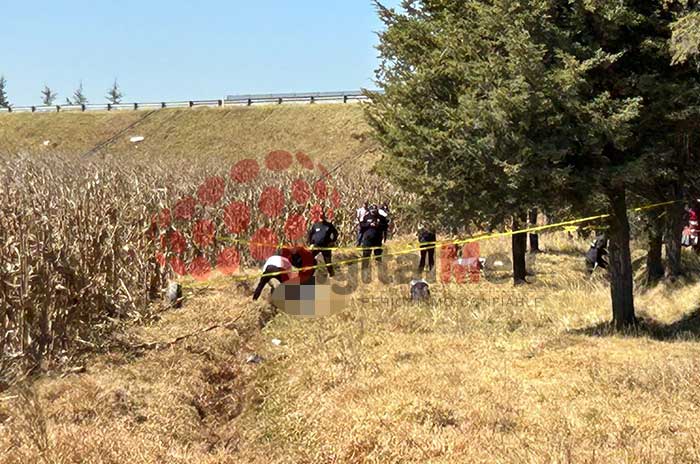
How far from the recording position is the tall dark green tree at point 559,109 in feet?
30.4

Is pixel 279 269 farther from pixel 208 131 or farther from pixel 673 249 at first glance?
pixel 208 131

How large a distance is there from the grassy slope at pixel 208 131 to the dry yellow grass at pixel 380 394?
1465 inches

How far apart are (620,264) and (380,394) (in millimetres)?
5283

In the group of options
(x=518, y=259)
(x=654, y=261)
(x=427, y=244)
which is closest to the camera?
(x=654, y=261)

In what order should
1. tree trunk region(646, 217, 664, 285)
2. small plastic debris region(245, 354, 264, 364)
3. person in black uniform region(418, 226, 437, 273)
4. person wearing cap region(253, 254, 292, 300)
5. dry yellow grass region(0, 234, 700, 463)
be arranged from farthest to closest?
person in black uniform region(418, 226, 437, 273), tree trunk region(646, 217, 664, 285), person wearing cap region(253, 254, 292, 300), small plastic debris region(245, 354, 264, 364), dry yellow grass region(0, 234, 700, 463)

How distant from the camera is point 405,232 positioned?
1086 inches

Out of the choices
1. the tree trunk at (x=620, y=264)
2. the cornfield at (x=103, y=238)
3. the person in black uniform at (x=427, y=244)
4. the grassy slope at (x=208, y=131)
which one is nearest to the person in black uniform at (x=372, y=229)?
the person in black uniform at (x=427, y=244)

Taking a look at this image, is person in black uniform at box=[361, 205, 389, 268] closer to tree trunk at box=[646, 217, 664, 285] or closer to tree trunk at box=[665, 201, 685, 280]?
tree trunk at box=[646, 217, 664, 285]

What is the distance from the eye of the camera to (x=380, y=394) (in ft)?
25.3

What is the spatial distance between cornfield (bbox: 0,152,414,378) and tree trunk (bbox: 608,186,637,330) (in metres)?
7.81

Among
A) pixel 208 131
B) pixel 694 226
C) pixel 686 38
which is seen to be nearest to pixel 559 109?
pixel 686 38

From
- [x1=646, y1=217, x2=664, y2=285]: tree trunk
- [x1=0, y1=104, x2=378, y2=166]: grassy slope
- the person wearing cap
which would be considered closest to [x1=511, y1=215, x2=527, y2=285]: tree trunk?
[x1=646, y1=217, x2=664, y2=285]: tree trunk

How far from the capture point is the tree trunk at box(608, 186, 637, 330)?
35.1ft

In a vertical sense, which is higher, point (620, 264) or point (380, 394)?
point (620, 264)
